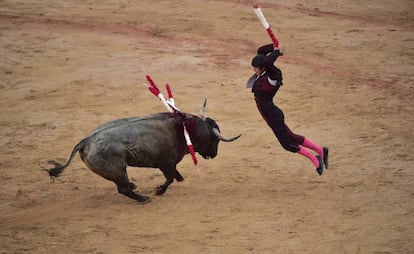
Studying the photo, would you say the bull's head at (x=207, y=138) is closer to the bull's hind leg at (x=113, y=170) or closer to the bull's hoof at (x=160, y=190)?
the bull's hoof at (x=160, y=190)

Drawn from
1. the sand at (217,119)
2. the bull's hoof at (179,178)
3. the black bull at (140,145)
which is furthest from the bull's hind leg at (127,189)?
the bull's hoof at (179,178)

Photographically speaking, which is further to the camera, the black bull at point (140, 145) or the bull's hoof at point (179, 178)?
the bull's hoof at point (179, 178)

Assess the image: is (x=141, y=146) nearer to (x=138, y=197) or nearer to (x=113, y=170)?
(x=113, y=170)

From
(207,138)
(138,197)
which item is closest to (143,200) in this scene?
(138,197)

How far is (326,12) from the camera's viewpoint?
15992 mm

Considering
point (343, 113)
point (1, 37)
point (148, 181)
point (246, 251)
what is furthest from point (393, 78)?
point (1, 37)

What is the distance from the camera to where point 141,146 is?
7520 millimetres

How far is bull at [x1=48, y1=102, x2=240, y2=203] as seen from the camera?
23.9 ft

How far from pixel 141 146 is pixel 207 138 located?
3.46ft

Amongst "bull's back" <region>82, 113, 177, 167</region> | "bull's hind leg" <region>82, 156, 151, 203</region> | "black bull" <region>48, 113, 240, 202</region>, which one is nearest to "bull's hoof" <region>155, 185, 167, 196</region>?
"black bull" <region>48, 113, 240, 202</region>

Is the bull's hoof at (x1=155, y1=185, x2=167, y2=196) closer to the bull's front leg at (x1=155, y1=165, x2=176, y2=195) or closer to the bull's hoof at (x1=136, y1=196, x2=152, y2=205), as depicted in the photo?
the bull's front leg at (x1=155, y1=165, x2=176, y2=195)

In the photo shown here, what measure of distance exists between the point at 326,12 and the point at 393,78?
456 cm

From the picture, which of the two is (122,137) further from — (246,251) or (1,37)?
(1,37)

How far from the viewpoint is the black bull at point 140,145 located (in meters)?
7.28
